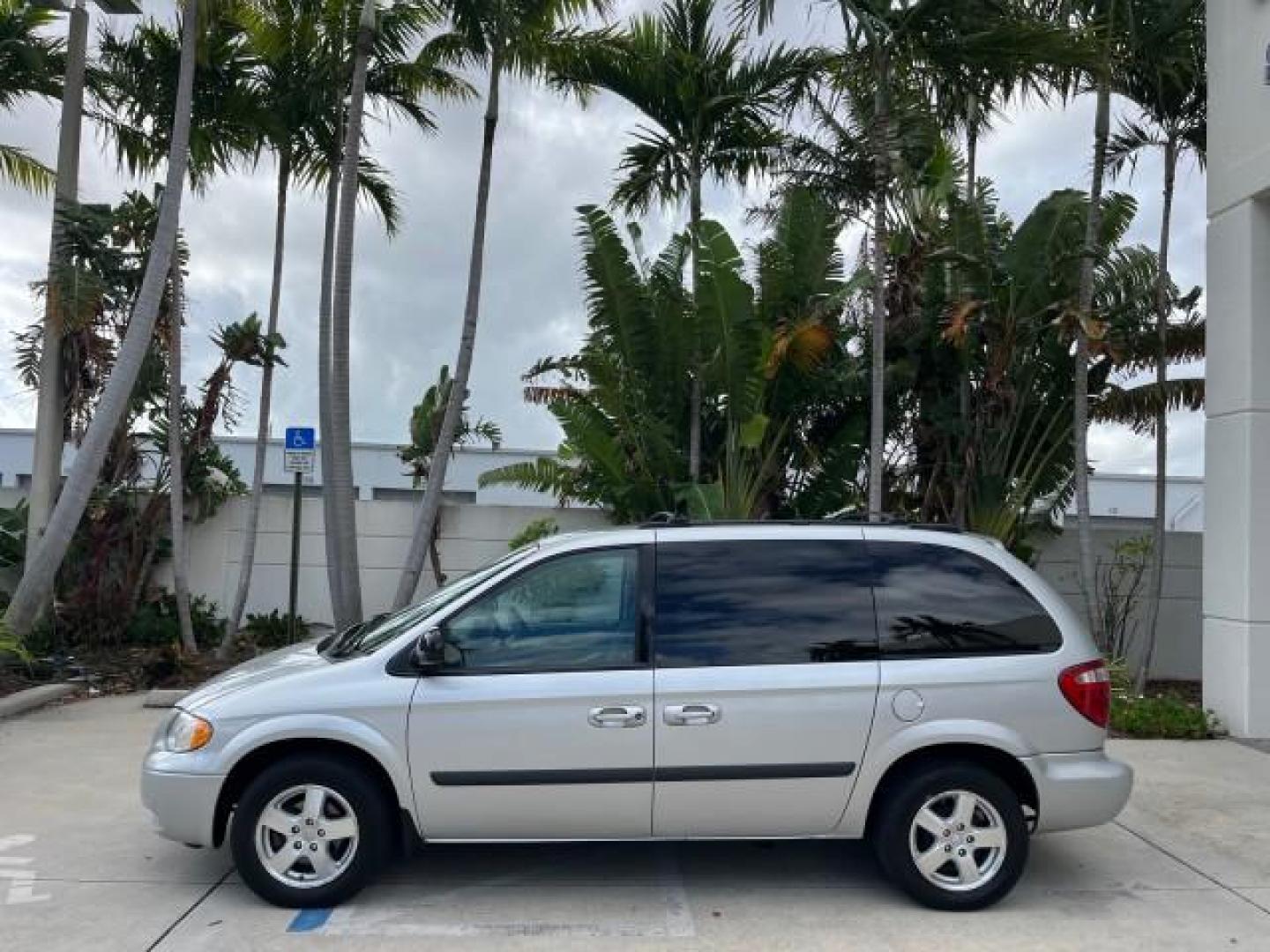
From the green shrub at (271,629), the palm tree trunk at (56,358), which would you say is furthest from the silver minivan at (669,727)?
the palm tree trunk at (56,358)

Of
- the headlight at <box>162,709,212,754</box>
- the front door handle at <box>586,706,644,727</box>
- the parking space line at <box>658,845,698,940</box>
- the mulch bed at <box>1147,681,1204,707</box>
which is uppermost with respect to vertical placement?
the front door handle at <box>586,706,644,727</box>

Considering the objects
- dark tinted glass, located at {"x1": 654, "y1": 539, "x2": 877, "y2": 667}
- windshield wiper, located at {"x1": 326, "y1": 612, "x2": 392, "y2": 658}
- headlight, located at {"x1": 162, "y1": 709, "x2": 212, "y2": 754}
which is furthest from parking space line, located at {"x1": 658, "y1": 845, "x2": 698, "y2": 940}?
headlight, located at {"x1": 162, "y1": 709, "x2": 212, "y2": 754}

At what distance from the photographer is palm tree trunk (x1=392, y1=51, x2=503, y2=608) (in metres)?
11.2

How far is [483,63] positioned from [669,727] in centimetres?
847

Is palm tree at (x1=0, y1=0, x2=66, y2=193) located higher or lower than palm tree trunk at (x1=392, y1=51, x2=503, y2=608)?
higher

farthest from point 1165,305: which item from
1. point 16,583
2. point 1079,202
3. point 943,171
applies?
point 16,583

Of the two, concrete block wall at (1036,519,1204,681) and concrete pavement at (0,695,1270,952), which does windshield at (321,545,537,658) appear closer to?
concrete pavement at (0,695,1270,952)

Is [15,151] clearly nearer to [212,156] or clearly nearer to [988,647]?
[212,156]

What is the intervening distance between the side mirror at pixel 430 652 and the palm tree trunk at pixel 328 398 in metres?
6.34

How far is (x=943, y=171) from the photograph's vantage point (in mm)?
12266

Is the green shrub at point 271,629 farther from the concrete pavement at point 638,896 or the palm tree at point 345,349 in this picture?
the concrete pavement at point 638,896

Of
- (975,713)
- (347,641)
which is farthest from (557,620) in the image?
(975,713)

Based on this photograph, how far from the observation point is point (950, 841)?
509 centimetres

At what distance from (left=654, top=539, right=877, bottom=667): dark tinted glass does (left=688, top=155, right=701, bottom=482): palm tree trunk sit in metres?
6.32
